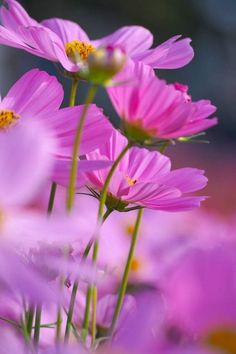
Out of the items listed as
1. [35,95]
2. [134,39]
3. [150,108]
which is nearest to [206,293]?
[150,108]

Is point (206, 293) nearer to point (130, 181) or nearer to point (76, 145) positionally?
point (76, 145)

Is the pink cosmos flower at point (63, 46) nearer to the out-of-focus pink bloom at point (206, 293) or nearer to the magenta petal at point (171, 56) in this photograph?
the magenta petal at point (171, 56)

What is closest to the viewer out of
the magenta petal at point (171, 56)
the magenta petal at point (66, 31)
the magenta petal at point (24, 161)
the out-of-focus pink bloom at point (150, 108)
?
the magenta petal at point (24, 161)

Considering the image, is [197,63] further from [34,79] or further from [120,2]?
[34,79]

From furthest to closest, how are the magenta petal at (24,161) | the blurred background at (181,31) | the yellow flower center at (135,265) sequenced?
1. the blurred background at (181,31)
2. the yellow flower center at (135,265)
3. the magenta petal at (24,161)

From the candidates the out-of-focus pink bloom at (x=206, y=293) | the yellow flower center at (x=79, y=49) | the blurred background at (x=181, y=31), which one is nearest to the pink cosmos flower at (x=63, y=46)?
the yellow flower center at (x=79, y=49)

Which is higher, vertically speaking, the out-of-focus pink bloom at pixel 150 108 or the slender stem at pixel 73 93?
the slender stem at pixel 73 93
